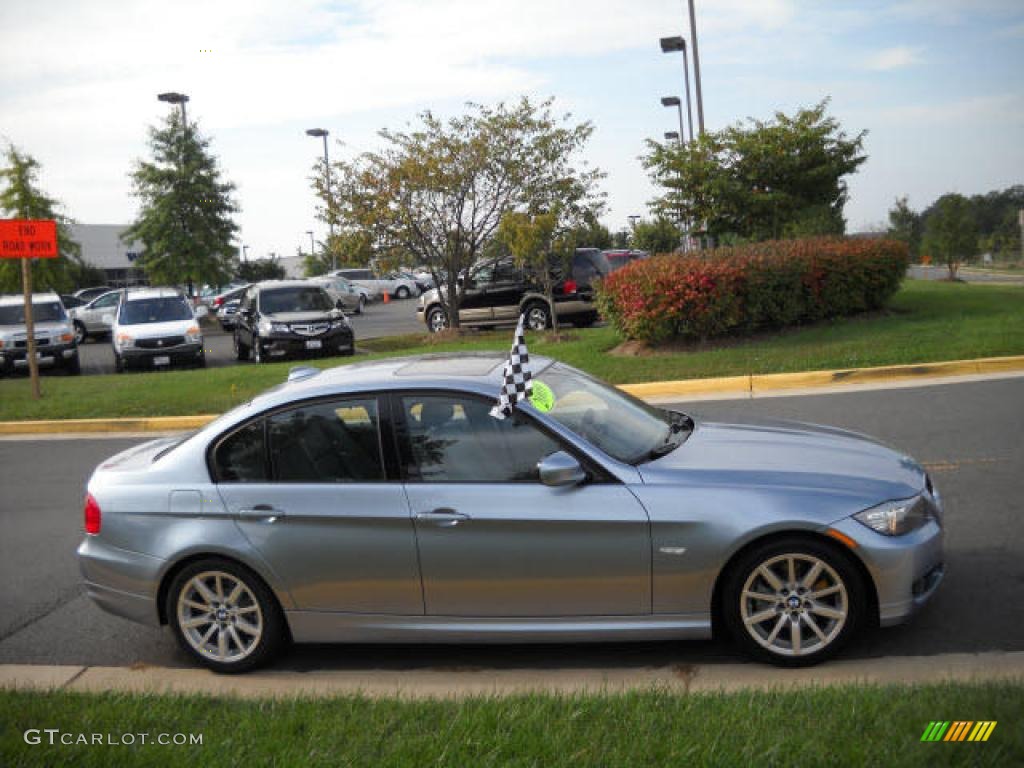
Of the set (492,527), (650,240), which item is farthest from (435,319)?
(650,240)

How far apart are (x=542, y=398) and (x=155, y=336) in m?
19.0

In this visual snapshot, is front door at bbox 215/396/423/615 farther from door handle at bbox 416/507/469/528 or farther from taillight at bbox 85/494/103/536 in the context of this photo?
taillight at bbox 85/494/103/536

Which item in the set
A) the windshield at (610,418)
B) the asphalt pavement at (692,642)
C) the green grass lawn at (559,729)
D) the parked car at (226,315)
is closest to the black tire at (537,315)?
the asphalt pavement at (692,642)

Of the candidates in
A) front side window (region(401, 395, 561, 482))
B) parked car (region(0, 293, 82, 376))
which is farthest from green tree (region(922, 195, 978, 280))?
front side window (region(401, 395, 561, 482))

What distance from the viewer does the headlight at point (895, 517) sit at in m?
4.85

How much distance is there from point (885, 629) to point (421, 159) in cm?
1867

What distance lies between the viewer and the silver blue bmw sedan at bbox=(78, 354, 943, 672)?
16.0ft

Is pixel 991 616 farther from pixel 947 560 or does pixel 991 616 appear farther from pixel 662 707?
pixel 662 707

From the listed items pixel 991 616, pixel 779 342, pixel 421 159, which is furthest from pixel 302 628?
pixel 421 159

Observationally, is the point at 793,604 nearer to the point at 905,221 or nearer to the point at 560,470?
the point at 560,470

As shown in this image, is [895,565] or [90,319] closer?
[895,565]

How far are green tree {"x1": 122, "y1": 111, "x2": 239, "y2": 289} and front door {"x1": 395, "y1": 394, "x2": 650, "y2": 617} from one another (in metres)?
33.4

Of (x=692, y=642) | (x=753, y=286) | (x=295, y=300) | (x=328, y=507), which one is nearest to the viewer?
(x=328, y=507)

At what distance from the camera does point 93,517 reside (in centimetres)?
572
